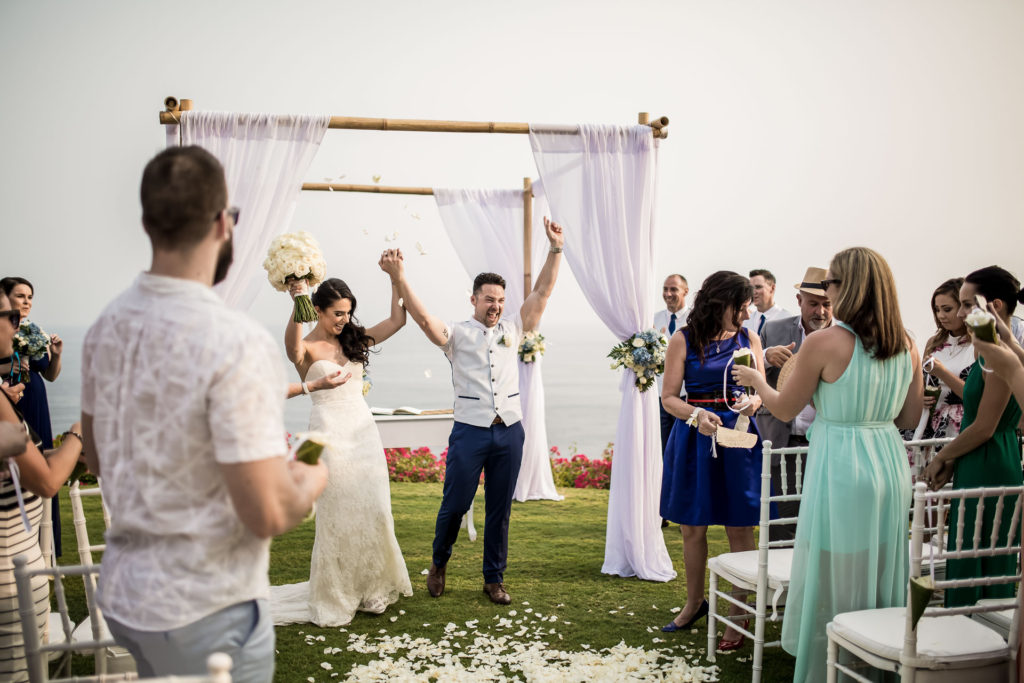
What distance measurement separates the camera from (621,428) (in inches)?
211

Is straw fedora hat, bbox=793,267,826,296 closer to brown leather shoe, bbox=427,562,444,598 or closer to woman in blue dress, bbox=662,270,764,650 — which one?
woman in blue dress, bbox=662,270,764,650

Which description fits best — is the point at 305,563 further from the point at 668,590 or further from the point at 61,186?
the point at 61,186

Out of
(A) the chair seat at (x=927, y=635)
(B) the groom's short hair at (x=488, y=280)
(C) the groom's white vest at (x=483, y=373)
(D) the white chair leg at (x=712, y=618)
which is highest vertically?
(B) the groom's short hair at (x=488, y=280)

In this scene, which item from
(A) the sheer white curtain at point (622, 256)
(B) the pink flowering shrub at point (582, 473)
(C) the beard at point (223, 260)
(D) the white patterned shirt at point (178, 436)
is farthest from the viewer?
(B) the pink flowering shrub at point (582, 473)

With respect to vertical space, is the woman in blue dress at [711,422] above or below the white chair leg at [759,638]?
above

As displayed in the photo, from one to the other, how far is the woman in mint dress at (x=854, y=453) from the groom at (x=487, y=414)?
1.94 meters

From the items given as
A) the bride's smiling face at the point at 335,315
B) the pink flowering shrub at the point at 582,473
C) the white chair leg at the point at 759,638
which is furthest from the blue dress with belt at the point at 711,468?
the pink flowering shrub at the point at 582,473

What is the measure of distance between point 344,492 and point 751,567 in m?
2.23

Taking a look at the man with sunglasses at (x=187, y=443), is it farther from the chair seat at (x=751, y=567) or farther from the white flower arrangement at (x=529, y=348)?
the white flower arrangement at (x=529, y=348)

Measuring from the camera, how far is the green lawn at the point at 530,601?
156 inches

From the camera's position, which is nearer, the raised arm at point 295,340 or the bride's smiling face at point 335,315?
the raised arm at point 295,340

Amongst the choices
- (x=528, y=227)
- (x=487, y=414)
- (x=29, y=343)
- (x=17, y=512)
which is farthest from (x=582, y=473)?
(x=17, y=512)

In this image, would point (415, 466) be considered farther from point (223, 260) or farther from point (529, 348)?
point (223, 260)

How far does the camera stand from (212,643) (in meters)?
1.48
